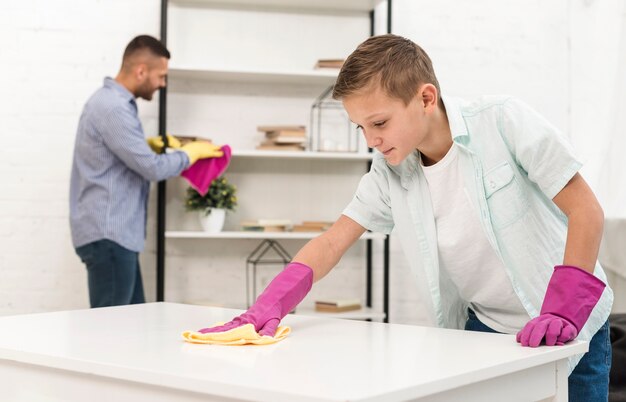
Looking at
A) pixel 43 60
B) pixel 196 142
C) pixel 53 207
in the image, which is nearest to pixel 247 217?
pixel 196 142

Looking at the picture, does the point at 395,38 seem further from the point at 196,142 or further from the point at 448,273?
the point at 196,142

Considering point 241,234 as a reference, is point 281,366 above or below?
below

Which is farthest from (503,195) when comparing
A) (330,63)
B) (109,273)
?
(330,63)

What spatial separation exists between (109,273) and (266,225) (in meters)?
0.80

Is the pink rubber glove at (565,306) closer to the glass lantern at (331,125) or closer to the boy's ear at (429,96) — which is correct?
the boy's ear at (429,96)

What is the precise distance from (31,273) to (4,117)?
0.76 meters

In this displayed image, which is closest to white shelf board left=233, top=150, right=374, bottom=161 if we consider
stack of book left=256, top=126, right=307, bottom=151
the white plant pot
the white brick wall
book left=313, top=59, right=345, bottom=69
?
stack of book left=256, top=126, right=307, bottom=151

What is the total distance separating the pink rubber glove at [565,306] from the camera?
1.21 meters

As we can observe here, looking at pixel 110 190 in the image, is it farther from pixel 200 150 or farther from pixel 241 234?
pixel 241 234

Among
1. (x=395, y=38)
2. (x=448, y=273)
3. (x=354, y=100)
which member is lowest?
(x=448, y=273)

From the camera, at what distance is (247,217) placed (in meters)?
3.87

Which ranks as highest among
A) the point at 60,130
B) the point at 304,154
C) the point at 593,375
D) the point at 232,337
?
the point at 60,130

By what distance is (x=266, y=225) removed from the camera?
3.60 m

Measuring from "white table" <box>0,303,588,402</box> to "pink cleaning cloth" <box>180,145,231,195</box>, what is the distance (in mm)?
2059
